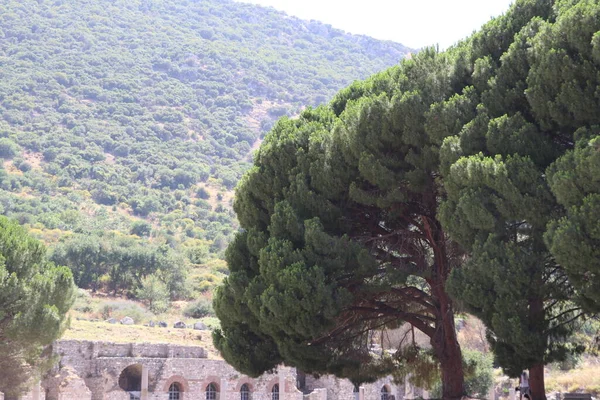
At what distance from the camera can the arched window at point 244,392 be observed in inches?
1359

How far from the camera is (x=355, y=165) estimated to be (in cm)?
1625

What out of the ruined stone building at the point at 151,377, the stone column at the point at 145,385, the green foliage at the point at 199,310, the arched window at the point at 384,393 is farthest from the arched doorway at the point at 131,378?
the green foliage at the point at 199,310

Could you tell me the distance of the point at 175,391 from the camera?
1298 inches

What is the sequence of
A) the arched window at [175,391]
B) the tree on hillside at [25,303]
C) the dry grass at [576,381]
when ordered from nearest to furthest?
the tree on hillside at [25,303], the dry grass at [576,381], the arched window at [175,391]

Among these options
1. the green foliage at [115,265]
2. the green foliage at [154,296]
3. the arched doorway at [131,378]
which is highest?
the green foliage at [115,265]

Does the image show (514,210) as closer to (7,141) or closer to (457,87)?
(457,87)

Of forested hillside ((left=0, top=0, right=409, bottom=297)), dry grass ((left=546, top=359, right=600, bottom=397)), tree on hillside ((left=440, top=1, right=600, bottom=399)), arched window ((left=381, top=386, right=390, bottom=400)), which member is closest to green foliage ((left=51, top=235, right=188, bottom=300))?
forested hillside ((left=0, top=0, right=409, bottom=297))

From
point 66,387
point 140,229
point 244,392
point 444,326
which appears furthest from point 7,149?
point 444,326

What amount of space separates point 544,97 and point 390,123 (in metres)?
3.29

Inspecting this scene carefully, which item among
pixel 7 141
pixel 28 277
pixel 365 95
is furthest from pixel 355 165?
pixel 7 141

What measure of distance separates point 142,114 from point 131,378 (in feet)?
271

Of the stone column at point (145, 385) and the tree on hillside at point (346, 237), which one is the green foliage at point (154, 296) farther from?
the tree on hillside at point (346, 237)

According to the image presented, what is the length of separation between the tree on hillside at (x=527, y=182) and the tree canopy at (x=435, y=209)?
25 mm

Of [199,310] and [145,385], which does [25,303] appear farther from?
[199,310]
